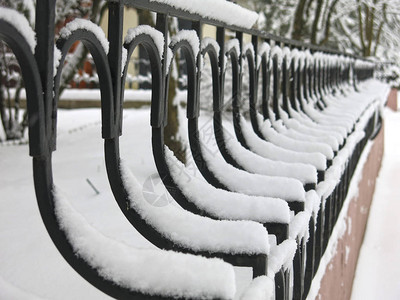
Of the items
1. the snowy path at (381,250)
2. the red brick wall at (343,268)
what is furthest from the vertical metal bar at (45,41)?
the snowy path at (381,250)

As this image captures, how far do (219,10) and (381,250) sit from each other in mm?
2989

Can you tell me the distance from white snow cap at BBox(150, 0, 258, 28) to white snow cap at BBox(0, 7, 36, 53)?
414mm

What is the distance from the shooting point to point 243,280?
2332mm

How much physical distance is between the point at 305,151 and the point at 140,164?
9.93 ft

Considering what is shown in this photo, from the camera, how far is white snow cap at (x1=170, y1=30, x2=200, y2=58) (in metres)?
1.31

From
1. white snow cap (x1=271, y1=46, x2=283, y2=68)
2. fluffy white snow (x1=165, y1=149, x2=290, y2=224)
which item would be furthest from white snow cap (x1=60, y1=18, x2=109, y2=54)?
white snow cap (x1=271, y1=46, x2=283, y2=68)

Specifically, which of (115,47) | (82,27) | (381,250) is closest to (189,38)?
(115,47)

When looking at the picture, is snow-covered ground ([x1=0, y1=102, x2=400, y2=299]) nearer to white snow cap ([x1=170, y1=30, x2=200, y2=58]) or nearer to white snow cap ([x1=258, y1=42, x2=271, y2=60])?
white snow cap ([x1=170, y1=30, x2=200, y2=58])

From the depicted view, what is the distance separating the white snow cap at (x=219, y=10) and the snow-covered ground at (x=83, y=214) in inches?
19.9

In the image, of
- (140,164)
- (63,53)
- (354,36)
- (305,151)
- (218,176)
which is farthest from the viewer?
(354,36)

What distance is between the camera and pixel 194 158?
1563 millimetres

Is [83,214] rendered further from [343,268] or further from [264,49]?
[264,49]

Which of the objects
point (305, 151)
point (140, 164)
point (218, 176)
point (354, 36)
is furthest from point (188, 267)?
point (354, 36)

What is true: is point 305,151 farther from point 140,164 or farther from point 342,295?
point 140,164
